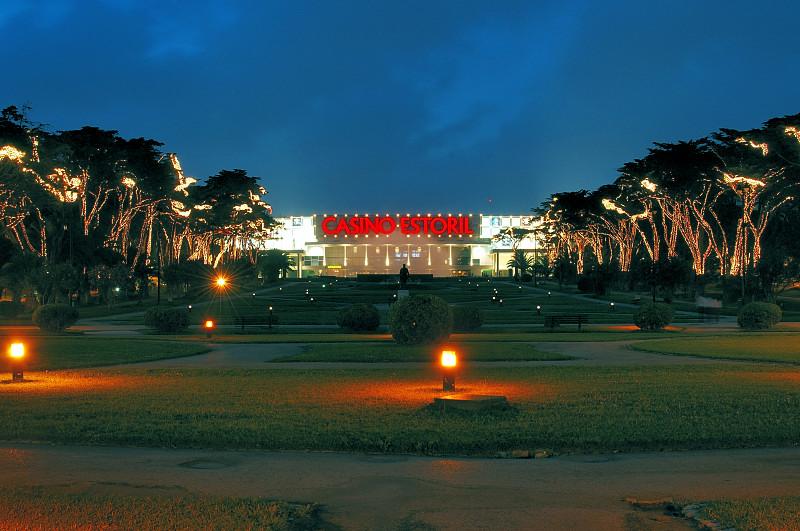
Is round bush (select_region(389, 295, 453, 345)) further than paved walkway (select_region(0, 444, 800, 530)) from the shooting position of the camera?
Yes

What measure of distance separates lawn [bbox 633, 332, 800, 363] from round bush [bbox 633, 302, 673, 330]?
3.87 metres

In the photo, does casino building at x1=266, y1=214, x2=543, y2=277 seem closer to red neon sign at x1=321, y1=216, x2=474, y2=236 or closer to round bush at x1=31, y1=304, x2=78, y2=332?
red neon sign at x1=321, y1=216, x2=474, y2=236

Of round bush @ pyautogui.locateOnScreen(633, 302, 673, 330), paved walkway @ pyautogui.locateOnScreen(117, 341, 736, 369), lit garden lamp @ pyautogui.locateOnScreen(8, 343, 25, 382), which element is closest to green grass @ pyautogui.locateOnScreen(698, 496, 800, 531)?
paved walkway @ pyautogui.locateOnScreen(117, 341, 736, 369)

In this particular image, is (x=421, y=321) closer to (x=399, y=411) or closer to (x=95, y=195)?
(x=399, y=411)

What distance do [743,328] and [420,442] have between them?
34130mm

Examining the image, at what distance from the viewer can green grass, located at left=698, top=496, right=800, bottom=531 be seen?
7.84 m

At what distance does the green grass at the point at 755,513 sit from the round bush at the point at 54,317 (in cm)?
3673

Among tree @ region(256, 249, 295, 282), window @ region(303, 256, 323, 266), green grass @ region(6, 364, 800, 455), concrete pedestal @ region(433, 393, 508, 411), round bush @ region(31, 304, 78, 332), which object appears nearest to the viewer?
green grass @ region(6, 364, 800, 455)

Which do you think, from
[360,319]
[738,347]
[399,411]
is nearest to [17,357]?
[399,411]

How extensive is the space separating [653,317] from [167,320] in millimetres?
23092

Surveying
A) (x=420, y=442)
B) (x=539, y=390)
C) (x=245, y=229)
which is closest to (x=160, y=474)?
(x=420, y=442)

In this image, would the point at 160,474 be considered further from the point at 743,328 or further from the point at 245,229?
the point at 245,229

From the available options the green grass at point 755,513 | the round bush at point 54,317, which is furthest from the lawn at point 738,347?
the round bush at point 54,317

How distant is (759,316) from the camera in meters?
40.6
